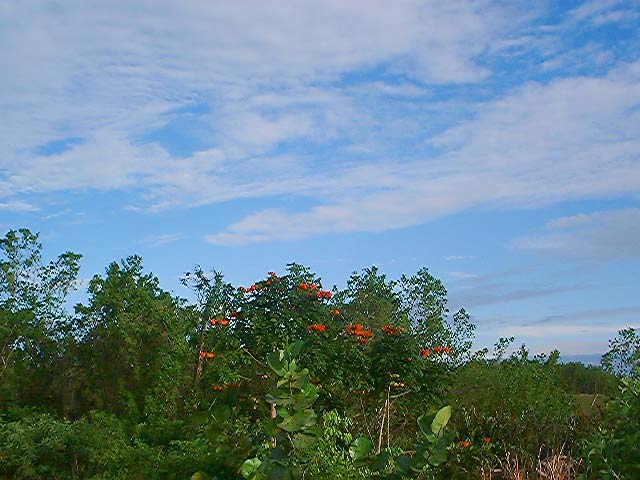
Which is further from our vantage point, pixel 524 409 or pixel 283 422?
pixel 524 409

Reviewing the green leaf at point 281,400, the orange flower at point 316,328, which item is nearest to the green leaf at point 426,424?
the green leaf at point 281,400

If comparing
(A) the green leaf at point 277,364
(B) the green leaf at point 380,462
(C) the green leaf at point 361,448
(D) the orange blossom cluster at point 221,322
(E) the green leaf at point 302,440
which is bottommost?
(B) the green leaf at point 380,462

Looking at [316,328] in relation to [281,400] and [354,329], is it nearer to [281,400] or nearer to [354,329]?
[354,329]

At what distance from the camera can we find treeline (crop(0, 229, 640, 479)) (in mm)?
7715

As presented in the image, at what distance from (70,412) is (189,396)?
1.47 meters

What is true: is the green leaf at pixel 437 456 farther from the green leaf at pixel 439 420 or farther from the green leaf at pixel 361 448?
the green leaf at pixel 361 448

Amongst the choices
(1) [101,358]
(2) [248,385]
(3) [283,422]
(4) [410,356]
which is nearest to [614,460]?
(3) [283,422]

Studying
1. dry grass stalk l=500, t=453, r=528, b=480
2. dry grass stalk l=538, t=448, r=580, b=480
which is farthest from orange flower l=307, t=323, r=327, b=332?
dry grass stalk l=538, t=448, r=580, b=480

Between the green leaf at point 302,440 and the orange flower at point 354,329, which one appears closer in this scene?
the green leaf at point 302,440

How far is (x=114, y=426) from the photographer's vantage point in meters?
7.70

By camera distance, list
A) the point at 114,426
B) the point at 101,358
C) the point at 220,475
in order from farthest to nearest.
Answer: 1. the point at 101,358
2. the point at 114,426
3. the point at 220,475

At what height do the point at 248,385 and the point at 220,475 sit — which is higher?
the point at 248,385

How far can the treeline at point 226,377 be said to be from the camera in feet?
25.3

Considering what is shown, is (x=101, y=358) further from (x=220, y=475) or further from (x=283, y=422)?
(x=283, y=422)
